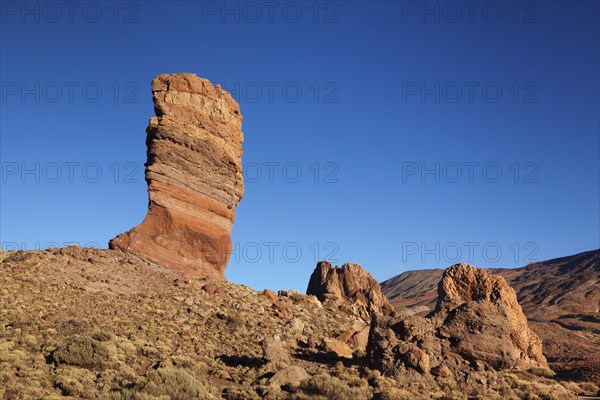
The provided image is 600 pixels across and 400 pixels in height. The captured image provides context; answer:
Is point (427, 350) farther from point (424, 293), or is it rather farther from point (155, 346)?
point (424, 293)

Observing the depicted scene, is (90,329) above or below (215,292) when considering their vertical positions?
below

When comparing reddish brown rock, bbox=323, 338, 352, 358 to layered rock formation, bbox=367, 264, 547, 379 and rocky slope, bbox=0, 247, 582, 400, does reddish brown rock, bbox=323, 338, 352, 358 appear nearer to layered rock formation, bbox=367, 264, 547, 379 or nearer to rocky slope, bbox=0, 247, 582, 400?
rocky slope, bbox=0, 247, 582, 400

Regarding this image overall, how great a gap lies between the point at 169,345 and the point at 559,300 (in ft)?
307

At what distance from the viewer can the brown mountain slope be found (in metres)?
52.2

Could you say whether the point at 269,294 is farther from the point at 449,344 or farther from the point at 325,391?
the point at 325,391

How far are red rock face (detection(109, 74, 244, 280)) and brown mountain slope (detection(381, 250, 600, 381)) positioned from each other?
82.2ft

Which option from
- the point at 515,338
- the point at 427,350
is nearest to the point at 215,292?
the point at 427,350

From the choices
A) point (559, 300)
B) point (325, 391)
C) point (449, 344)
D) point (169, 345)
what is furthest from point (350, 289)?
point (559, 300)

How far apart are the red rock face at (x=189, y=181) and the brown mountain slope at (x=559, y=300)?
25.0 m

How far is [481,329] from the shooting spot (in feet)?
71.4

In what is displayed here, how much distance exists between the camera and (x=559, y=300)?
96562 mm

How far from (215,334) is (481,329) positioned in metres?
13.4

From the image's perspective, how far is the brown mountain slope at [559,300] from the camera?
52156 mm

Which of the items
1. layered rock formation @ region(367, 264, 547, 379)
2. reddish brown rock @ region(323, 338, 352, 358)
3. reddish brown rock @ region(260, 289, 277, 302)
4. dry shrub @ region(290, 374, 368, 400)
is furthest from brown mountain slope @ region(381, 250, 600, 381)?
reddish brown rock @ region(260, 289, 277, 302)
